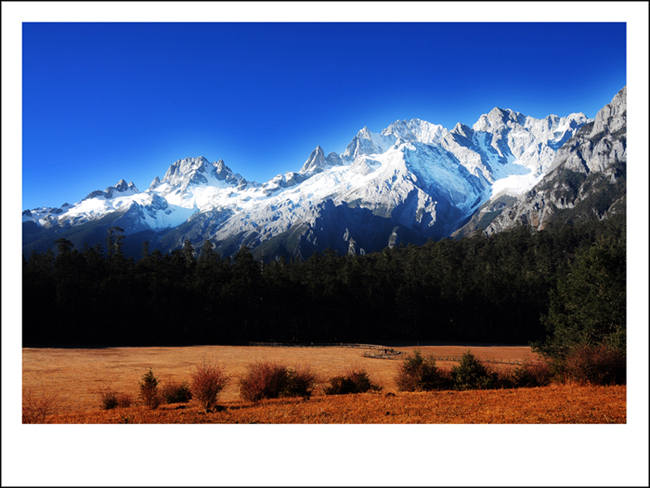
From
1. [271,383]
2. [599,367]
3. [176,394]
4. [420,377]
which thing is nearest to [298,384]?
[271,383]

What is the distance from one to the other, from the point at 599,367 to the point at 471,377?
5.18 metres

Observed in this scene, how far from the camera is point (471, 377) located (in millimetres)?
18297

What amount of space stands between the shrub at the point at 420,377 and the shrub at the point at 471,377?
0.68m

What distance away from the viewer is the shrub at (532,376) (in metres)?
19.0

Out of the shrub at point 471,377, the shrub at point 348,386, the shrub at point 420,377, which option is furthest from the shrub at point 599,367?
the shrub at point 348,386

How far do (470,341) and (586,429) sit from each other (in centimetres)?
6673

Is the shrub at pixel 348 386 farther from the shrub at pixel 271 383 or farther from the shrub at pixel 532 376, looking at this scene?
the shrub at pixel 532 376

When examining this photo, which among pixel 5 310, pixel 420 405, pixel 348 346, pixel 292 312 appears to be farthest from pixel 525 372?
pixel 292 312

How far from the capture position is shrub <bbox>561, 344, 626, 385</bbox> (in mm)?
15875

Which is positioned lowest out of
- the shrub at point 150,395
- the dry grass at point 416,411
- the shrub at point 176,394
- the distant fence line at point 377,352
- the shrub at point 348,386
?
the distant fence line at point 377,352

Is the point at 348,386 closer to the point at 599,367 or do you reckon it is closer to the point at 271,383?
the point at 271,383

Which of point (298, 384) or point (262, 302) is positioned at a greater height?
point (298, 384)

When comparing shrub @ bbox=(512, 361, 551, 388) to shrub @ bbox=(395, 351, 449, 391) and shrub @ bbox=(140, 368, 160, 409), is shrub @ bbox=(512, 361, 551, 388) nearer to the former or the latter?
shrub @ bbox=(395, 351, 449, 391)

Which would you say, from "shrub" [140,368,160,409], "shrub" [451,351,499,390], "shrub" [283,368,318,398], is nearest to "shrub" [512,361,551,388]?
"shrub" [451,351,499,390]
